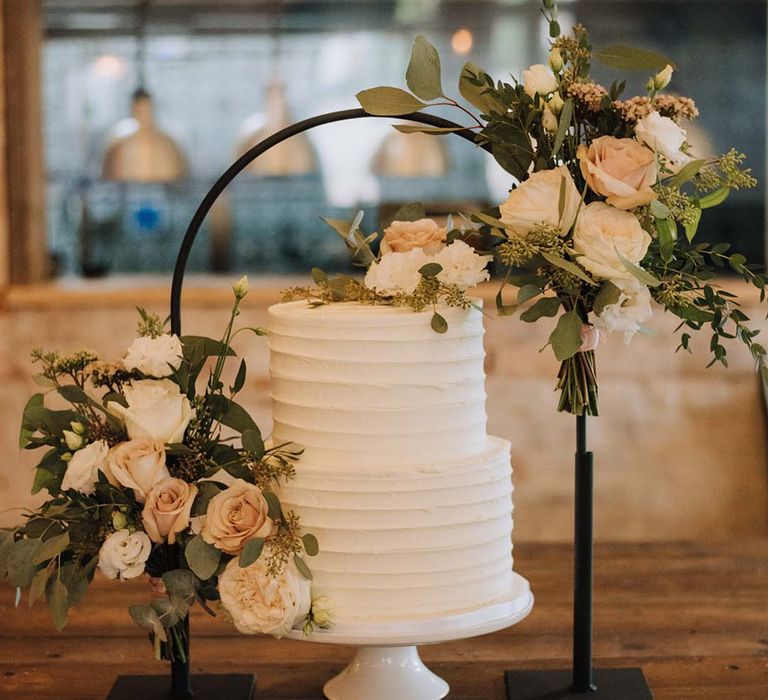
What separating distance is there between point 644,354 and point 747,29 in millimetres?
1892

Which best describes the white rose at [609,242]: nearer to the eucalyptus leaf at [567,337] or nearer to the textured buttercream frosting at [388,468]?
the eucalyptus leaf at [567,337]

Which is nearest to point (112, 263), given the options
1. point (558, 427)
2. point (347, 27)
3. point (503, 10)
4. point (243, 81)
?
point (243, 81)

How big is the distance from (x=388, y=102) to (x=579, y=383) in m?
0.46

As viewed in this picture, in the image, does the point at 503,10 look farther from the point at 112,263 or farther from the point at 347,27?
the point at 112,263

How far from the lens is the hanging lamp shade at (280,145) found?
464 cm

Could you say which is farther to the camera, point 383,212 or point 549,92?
point 383,212

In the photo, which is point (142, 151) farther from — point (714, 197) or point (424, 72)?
point (714, 197)

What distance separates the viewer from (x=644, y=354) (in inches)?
142

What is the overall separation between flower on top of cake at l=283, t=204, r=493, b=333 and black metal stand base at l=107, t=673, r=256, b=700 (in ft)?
1.89

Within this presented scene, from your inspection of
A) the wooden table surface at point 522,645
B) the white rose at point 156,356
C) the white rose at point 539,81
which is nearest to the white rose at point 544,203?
the white rose at point 539,81

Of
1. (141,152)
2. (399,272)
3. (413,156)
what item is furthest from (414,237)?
(141,152)

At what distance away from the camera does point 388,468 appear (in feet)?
5.13

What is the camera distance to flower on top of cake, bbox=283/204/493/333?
1.59 meters

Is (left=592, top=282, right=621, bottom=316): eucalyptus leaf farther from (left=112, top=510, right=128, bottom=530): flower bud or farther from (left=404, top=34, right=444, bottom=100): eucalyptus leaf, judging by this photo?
(left=112, top=510, right=128, bottom=530): flower bud
